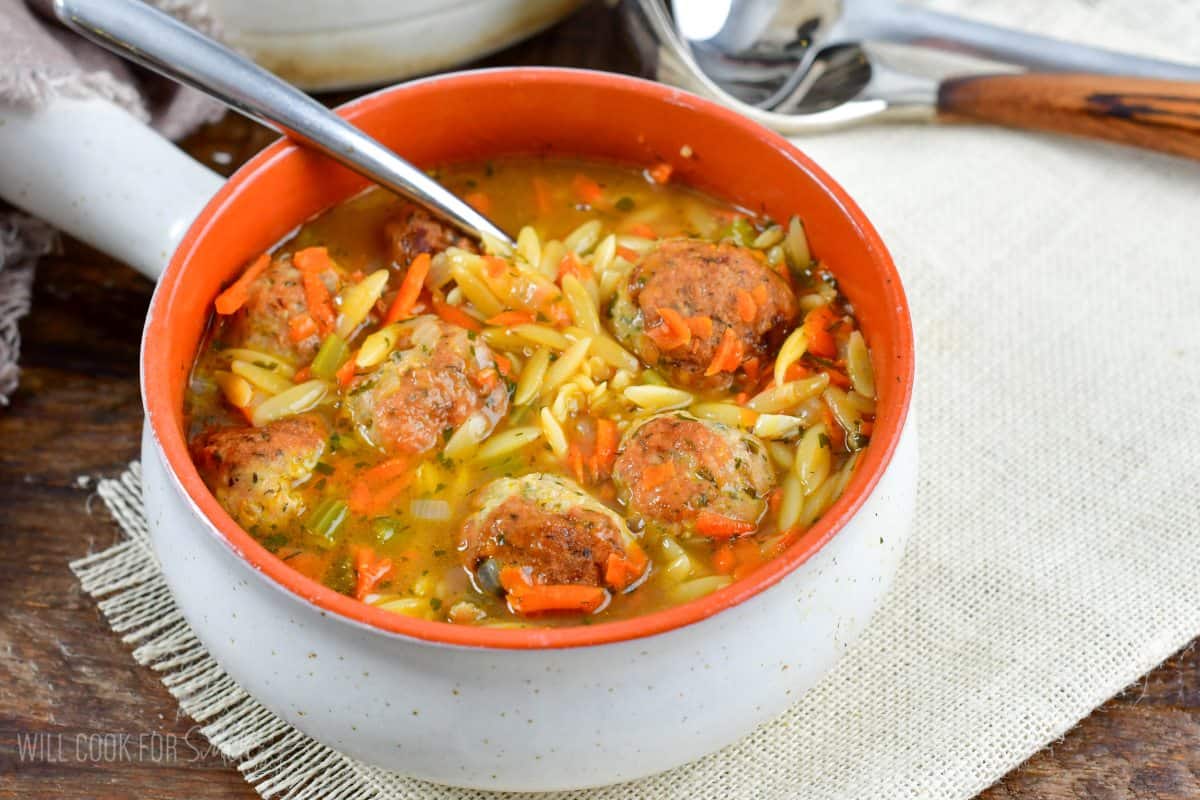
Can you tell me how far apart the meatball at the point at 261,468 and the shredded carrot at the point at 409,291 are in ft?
1.25

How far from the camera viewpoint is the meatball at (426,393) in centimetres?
264

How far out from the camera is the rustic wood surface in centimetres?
270

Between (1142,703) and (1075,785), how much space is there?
272 mm

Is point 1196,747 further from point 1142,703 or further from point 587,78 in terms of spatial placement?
point 587,78

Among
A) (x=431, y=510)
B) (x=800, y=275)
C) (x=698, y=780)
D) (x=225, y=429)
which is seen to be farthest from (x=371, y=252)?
(x=698, y=780)

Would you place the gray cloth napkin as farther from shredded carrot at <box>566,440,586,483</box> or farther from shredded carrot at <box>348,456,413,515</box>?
shredded carrot at <box>566,440,586,483</box>

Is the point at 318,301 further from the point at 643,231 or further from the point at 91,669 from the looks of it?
the point at 91,669

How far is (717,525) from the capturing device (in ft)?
8.21

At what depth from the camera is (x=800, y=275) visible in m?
2.97

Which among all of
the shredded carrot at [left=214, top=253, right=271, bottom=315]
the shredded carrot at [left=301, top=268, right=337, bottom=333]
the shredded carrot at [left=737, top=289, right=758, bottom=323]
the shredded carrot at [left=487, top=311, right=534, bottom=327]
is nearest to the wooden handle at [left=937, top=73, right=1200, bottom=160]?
the shredded carrot at [left=737, top=289, right=758, bottom=323]

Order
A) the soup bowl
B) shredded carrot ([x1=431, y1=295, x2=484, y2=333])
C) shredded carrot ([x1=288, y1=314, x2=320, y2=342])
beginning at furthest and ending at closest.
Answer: shredded carrot ([x1=431, y1=295, x2=484, y2=333]) → shredded carrot ([x1=288, y1=314, x2=320, y2=342]) → the soup bowl

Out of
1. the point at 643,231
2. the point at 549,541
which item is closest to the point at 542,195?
the point at 643,231

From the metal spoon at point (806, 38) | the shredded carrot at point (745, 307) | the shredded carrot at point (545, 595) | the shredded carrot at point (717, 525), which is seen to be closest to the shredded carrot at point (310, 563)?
the shredded carrot at point (545, 595)

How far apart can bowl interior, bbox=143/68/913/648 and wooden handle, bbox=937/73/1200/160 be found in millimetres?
1174
